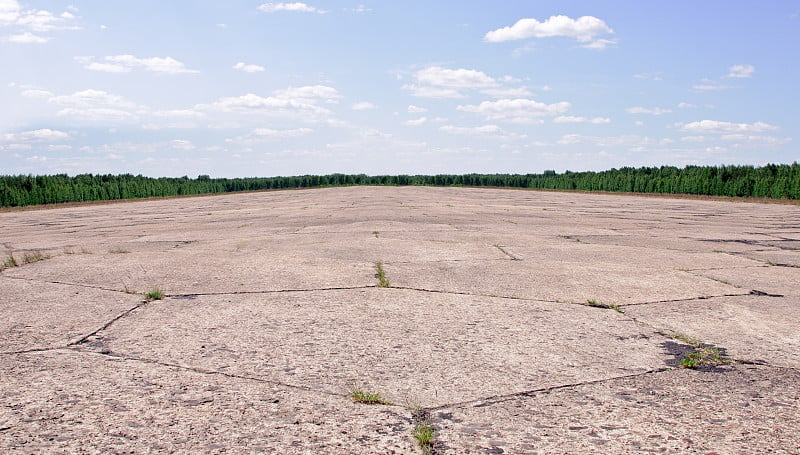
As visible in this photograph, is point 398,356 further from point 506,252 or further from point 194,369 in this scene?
point 506,252

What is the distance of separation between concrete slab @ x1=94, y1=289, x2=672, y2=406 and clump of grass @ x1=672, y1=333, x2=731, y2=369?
0.11m

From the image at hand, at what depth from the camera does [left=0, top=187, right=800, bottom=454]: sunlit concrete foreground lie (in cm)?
208

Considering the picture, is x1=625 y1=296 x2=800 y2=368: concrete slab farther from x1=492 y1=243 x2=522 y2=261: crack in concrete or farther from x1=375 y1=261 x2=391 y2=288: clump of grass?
x1=492 y1=243 x2=522 y2=261: crack in concrete

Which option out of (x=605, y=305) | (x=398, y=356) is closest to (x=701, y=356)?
(x=605, y=305)

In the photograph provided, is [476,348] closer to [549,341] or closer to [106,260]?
[549,341]

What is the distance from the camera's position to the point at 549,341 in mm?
3188

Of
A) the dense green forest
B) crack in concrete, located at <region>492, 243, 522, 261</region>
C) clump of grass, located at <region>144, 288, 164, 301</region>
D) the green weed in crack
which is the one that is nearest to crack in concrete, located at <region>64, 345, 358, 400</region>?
the green weed in crack

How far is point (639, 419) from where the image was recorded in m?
2.20

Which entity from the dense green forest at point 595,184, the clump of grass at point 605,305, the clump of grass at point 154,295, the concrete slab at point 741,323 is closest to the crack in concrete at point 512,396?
the concrete slab at point 741,323

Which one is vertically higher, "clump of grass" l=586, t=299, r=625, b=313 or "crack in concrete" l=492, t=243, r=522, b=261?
"crack in concrete" l=492, t=243, r=522, b=261

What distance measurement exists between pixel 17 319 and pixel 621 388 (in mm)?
3618

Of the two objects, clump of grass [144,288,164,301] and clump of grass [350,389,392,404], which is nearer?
clump of grass [350,389,392,404]

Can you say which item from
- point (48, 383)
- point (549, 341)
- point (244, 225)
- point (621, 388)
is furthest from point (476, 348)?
point (244, 225)

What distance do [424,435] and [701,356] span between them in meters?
1.72
